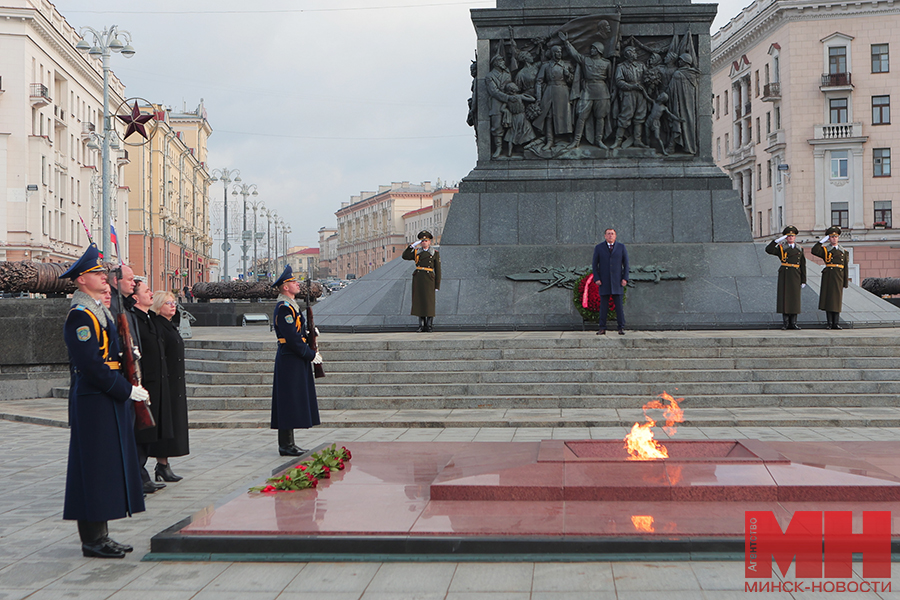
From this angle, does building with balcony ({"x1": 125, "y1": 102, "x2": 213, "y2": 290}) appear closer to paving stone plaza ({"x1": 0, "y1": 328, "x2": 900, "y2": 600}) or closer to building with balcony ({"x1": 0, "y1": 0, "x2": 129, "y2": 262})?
building with balcony ({"x1": 0, "y1": 0, "x2": 129, "y2": 262})

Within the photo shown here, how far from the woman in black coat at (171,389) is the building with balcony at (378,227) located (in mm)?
107984

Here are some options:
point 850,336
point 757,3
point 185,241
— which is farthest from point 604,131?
point 185,241

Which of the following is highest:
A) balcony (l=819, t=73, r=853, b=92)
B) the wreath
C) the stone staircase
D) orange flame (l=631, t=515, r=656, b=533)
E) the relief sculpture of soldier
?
balcony (l=819, t=73, r=853, b=92)

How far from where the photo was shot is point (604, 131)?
58.5 ft

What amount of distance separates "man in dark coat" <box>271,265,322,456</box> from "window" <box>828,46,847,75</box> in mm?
50658

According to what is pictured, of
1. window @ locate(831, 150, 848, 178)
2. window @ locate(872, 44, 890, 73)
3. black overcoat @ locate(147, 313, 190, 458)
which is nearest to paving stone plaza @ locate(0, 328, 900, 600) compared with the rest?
black overcoat @ locate(147, 313, 190, 458)

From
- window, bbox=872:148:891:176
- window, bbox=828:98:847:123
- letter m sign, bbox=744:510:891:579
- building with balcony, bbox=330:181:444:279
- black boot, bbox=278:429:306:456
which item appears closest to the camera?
letter m sign, bbox=744:510:891:579

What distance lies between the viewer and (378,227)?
131 meters

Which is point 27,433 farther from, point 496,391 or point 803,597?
point 803,597

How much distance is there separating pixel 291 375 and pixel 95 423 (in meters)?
3.17

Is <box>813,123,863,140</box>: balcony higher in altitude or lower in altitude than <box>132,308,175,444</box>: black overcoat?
higher

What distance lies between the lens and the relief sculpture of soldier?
17.5 meters

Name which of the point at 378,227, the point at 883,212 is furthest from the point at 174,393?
the point at 378,227

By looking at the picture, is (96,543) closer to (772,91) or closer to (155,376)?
(155,376)
